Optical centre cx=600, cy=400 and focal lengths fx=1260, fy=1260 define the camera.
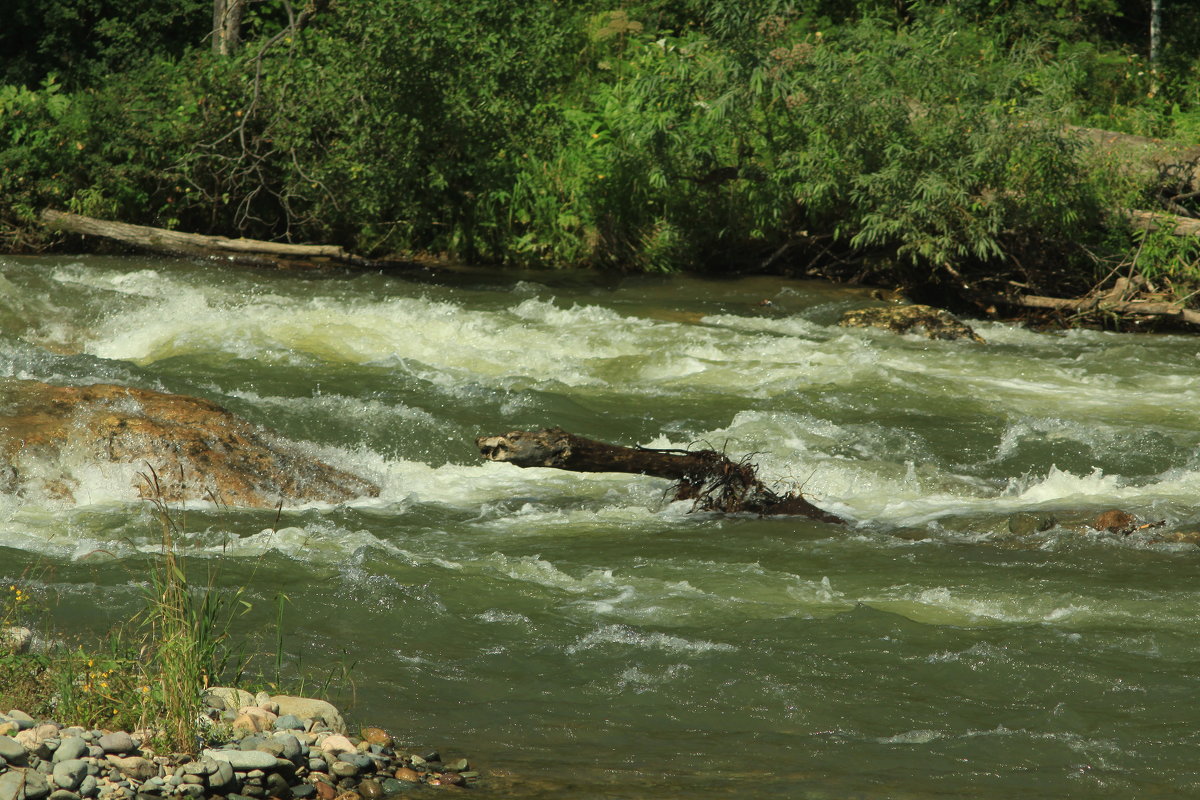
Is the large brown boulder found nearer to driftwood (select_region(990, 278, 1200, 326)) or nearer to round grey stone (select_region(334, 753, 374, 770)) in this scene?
round grey stone (select_region(334, 753, 374, 770))

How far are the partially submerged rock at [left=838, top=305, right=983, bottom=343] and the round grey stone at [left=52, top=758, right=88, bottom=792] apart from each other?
37.5 feet

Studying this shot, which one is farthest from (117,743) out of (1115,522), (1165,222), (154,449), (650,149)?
(1165,222)

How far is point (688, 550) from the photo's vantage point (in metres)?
6.99

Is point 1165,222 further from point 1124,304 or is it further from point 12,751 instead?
point 12,751

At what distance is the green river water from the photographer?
15.2 feet

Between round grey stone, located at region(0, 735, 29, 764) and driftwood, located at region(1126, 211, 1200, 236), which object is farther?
driftwood, located at region(1126, 211, 1200, 236)

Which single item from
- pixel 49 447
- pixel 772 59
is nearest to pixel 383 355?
pixel 49 447

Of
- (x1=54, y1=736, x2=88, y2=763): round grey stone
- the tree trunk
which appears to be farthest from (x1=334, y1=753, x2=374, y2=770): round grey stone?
the tree trunk

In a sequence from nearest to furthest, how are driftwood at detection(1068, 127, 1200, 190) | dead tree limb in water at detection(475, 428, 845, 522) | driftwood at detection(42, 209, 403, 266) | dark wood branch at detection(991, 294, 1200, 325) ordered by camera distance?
dead tree limb in water at detection(475, 428, 845, 522), dark wood branch at detection(991, 294, 1200, 325), driftwood at detection(1068, 127, 1200, 190), driftwood at detection(42, 209, 403, 266)

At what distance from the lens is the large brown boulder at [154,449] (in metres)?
7.57

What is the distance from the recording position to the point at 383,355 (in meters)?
12.0

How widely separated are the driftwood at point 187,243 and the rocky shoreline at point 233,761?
13.0 m

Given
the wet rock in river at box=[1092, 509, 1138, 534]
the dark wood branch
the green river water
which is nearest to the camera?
the green river water

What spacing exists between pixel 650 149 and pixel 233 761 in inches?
545
